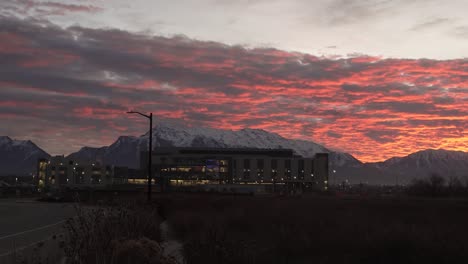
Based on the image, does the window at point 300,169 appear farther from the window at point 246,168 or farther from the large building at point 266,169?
the window at point 246,168

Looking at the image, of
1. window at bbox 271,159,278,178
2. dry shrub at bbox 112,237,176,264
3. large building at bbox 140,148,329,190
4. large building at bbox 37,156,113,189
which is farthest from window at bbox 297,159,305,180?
dry shrub at bbox 112,237,176,264

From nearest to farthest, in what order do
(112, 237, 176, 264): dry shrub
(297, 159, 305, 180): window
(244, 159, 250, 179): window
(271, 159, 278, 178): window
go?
(112, 237, 176, 264): dry shrub, (244, 159, 250, 179): window, (271, 159, 278, 178): window, (297, 159, 305, 180): window

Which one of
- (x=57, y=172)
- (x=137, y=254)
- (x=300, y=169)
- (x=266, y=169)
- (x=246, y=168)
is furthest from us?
(x=300, y=169)

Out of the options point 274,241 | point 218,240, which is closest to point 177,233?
point 274,241

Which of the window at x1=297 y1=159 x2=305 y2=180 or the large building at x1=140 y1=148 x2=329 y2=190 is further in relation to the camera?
the window at x1=297 y1=159 x2=305 y2=180

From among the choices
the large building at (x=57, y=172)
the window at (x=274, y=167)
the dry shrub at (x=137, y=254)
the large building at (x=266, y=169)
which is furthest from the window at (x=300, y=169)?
the dry shrub at (x=137, y=254)

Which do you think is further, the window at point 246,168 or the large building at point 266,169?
the window at point 246,168

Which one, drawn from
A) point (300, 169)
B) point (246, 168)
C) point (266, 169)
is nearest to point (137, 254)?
point (246, 168)

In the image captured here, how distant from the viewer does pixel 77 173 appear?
19900 cm

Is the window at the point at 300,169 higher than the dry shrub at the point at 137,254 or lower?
higher

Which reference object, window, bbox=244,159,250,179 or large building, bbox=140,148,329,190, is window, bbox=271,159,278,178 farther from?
window, bbox=244,159,250,179

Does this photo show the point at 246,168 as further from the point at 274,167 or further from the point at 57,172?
the point at 57,172

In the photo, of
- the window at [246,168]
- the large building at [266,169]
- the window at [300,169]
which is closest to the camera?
the large building at [266,169]

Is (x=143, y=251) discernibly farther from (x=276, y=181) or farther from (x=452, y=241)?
(x=276, y=181)
